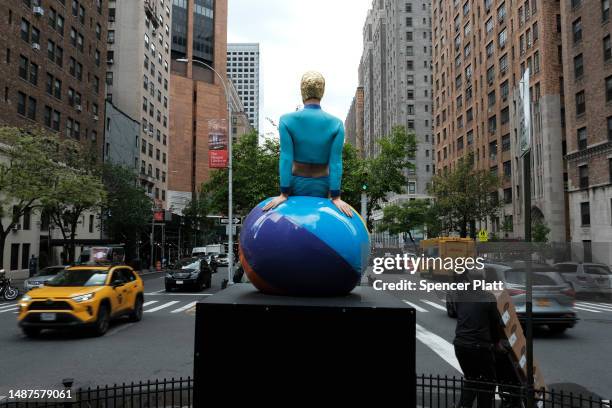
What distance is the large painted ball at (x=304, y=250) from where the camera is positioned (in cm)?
439

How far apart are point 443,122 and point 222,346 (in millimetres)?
73683

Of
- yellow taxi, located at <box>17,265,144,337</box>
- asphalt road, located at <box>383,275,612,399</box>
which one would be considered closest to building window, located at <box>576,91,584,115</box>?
asphalt road, located at <box>383,275,612,399</box>

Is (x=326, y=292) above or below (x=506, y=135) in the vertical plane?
below

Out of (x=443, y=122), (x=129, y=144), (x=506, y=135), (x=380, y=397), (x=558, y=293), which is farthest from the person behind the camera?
(x=443, y=122)

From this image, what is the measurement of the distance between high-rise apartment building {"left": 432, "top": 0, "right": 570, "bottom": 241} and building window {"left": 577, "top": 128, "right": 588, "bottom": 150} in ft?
15.7

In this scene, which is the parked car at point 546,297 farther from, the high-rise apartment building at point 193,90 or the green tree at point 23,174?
the high-rise apartment building at point 193,90

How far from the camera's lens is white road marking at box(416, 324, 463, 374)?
929 centimetres

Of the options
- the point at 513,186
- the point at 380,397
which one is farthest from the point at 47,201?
the point at 513,186

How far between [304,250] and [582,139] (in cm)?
4096

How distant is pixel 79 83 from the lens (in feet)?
144

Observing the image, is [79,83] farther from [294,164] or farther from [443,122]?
[443,122]

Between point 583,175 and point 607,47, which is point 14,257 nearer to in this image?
point 583,175

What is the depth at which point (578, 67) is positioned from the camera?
39.0 m

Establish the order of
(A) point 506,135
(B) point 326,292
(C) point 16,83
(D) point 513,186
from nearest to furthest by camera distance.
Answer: (B) point 326,292, (C) point 16,83, (D) point 513,186, (A) point 506,135
